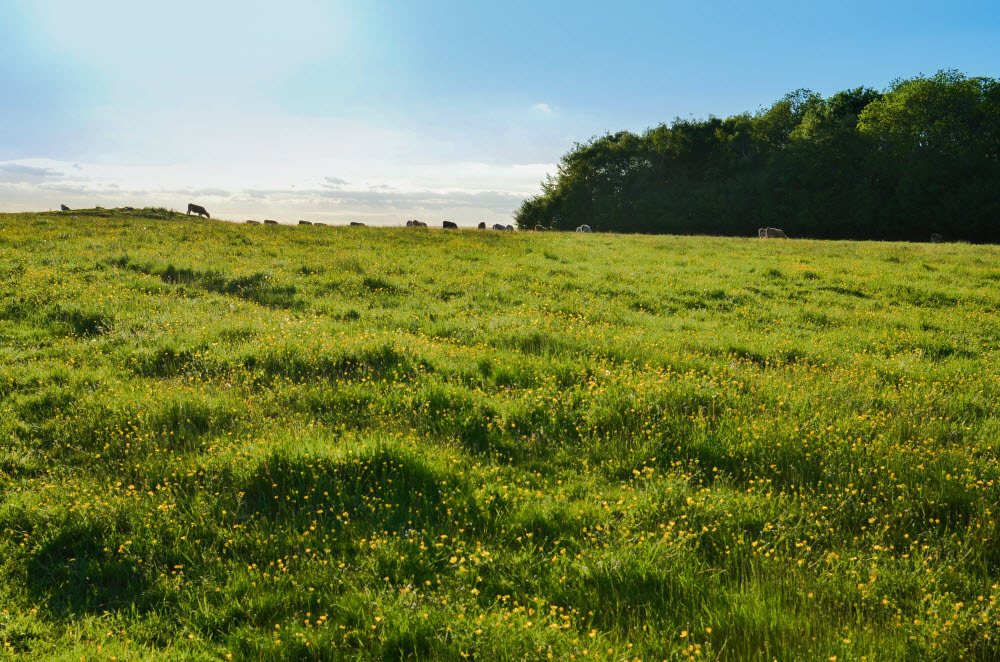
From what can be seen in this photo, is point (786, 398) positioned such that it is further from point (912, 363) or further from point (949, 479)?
point (912, 363)

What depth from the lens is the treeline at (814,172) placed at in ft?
176

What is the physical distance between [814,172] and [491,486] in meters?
67.5

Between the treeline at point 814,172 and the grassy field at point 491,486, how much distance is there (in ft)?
169

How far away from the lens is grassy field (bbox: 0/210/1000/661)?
4.05 metres

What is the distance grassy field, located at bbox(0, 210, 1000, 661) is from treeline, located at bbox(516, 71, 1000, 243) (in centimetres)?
5138

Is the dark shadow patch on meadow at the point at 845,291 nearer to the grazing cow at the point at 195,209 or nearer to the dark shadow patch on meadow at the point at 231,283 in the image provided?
the dark shadow patch on meadow at the point at 231,283

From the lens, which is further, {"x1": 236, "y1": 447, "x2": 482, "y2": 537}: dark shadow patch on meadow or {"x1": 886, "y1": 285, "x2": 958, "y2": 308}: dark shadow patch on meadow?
{"x1": 886, "y1": 285, "x2": 958, "y2": 308}: dark shadow patch on meadow

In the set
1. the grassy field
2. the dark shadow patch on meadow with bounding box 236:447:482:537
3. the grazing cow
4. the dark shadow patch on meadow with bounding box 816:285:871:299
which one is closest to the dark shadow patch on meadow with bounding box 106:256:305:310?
the grassy field

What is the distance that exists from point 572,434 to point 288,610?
3.93 m

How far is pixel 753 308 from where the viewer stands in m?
14.8

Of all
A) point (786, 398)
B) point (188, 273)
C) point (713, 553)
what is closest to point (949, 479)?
point (786, 398)

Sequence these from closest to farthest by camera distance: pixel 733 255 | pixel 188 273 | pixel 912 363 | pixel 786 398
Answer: pixel 786 398 < pixel 912 363 < pixel 188 273 < pixel 733 255

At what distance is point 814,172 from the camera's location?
6069 centimetres

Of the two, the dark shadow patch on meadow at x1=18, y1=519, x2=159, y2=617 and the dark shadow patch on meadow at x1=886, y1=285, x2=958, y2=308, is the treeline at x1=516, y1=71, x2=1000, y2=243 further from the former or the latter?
the dark shadow patch on meadow at x1=18, y1=519, x2=159, y2=617
